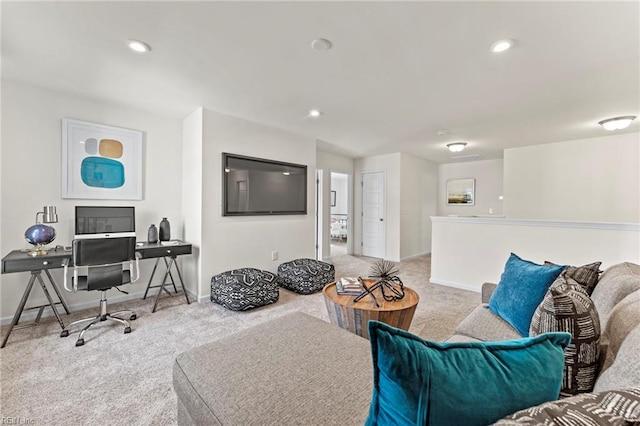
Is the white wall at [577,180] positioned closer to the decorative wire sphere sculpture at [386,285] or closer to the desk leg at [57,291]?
the decorative wire sphere sculpture at [386,285]

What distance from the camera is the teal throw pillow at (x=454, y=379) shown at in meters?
0.55

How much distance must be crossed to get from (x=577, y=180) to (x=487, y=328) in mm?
4991

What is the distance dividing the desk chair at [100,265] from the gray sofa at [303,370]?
1780 mm

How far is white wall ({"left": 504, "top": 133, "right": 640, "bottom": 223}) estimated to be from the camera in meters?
4.52

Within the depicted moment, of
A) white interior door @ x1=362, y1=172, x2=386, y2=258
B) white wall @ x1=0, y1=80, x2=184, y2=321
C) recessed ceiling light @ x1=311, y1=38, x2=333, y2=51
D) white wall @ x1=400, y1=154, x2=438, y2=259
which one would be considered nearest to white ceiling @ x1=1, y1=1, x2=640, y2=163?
recessed ceiling light @ x1=311, y1=38, x2=333, y2=51

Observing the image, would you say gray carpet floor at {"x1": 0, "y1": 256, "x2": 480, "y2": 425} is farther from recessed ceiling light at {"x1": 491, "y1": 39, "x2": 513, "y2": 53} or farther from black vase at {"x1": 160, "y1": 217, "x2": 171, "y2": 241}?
recessed ceiling light at {"x1": 491, "y1": 39, "x2": 513, "y2": 53}

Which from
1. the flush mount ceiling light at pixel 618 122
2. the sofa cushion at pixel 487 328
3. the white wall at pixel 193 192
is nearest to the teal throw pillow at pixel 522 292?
the sofa cushion at pixel 487 328

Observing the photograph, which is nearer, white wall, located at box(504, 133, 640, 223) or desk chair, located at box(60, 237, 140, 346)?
desk chair, located at box(60, 237, 140, 346)

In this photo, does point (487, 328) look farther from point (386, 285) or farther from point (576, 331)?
point (386, 285)

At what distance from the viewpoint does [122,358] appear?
215 cm

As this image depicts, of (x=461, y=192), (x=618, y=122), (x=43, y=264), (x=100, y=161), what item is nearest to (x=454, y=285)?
(x=618, y=122)

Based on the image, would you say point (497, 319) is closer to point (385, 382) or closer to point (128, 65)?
point (385, 382)

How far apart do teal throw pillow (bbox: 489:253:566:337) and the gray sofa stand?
0.32 feet

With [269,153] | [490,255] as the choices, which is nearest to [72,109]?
[269,153]
